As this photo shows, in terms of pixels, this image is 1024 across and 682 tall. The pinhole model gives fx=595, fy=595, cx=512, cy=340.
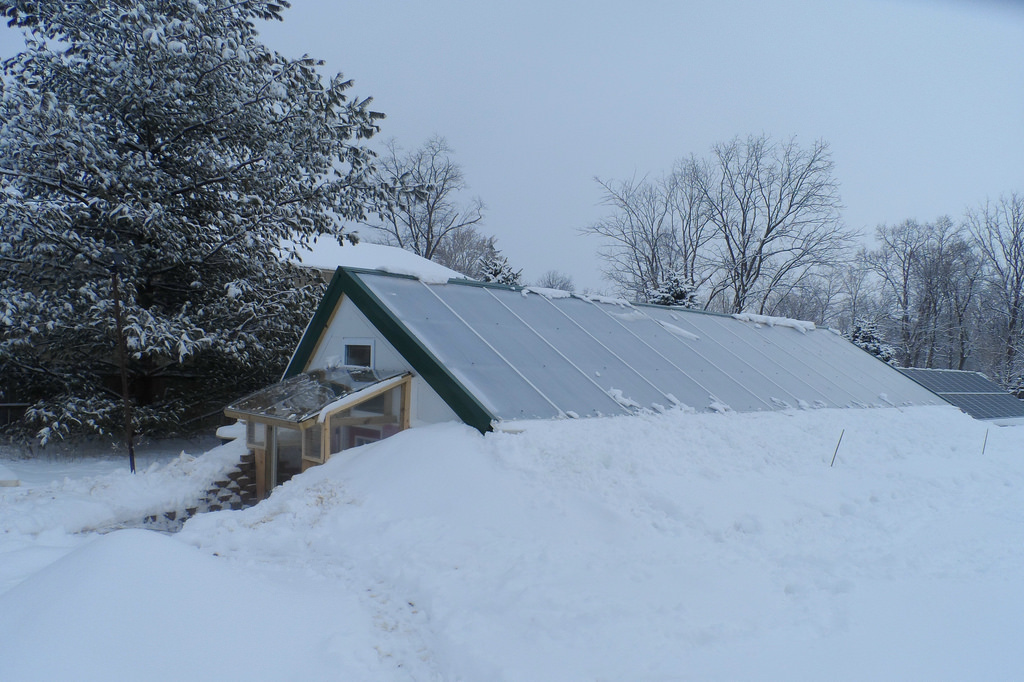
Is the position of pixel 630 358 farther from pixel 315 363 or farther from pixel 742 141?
pixel 742 141

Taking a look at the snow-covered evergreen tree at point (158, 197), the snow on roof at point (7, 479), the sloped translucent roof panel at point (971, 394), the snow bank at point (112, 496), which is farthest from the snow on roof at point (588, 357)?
the snow on roof at point (7, 479)

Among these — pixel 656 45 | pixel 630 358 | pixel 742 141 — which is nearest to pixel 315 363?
pixel 630 358

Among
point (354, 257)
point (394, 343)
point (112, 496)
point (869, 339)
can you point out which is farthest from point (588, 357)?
point (869, 339)

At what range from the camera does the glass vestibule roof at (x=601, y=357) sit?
6957 mm

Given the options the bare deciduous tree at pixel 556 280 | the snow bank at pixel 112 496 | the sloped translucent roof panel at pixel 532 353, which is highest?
the bare deciduous tree at pixel 556 280

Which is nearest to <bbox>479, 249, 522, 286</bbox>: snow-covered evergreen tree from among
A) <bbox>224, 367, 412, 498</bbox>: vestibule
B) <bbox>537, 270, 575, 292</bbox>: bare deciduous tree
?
<bbox>224, 367, 412, 498</bbox>: vestibule

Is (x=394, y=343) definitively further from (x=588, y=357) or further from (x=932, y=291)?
(x=932, y=291)

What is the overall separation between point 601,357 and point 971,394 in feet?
39.1

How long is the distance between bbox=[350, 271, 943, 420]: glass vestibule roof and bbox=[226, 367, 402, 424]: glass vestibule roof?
0.86 m

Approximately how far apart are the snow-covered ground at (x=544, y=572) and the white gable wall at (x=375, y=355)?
411mm

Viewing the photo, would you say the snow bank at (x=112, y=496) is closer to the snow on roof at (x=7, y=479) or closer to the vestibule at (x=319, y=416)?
the snow on roof at (x=7, y=479)

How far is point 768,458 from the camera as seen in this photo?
6809mm

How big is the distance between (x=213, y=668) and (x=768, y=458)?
5.91m

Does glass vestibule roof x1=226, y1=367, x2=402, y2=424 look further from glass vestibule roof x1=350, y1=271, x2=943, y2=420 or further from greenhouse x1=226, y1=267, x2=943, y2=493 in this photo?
glass vestibule roof x1=350, y1=271, x2=943, y2=420
